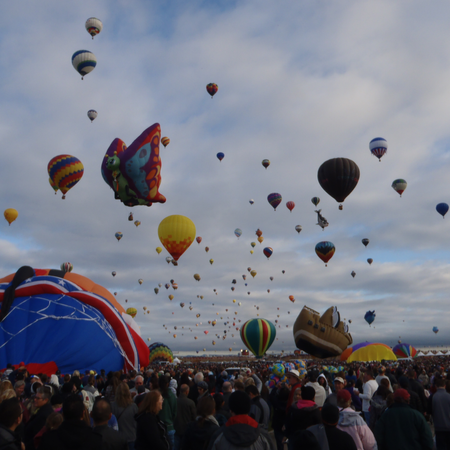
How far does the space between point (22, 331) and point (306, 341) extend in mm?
21443

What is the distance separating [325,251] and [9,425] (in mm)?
32298

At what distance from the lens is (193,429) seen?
172 inches

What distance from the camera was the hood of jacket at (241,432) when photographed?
346 cm

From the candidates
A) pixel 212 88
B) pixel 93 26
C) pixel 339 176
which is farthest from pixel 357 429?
pixel 212 88

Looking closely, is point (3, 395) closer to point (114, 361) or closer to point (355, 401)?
point (355, 401)

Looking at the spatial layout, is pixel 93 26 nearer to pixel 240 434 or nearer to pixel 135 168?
pixel 135 168

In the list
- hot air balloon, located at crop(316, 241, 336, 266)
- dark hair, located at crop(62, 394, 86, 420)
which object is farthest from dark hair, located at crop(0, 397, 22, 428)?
hot air balloon, located at crop(316, 241, 336, 266)

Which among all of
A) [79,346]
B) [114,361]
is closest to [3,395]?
[79,346]

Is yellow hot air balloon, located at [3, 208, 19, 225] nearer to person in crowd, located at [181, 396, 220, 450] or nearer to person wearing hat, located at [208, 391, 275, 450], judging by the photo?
person in crowd, located at [181, 396, 220, 450]

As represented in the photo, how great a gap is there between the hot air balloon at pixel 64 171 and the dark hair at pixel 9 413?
826 inches

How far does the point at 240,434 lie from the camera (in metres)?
3.49

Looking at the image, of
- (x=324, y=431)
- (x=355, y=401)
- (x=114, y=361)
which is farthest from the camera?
(x=114, y=361)

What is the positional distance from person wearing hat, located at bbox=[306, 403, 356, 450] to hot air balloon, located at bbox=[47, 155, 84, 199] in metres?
21.7

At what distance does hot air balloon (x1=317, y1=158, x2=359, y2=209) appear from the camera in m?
24.3
